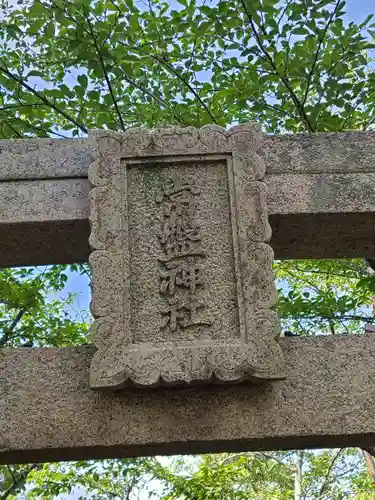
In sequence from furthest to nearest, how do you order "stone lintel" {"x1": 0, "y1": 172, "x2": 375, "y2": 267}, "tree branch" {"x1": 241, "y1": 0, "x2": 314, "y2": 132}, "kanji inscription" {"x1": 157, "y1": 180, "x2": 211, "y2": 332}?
"tree branch" {"x1": 241, "y1": 0, "x2": 314, "y2": 132} → "stone lintel" {"x1": 0, "y1": 172, "x2": 375, "y2": 267} → "kanji inscription" {"x1": 157, "y1": 180, "x2": 211, "y2": 332}

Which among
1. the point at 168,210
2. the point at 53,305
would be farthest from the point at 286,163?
the point at 53,305

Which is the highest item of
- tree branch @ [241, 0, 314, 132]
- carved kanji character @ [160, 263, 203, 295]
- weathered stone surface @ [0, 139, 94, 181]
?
tree branch @ [241, 0, 314, 132]

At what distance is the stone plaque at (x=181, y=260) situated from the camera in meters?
2.18

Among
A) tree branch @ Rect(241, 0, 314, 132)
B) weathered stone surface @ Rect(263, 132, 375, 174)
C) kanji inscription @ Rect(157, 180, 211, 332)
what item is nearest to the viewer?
kanji inscription @ Rect(157, 180, 211, 332)

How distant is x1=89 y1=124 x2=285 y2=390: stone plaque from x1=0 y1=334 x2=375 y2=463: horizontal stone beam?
13cm

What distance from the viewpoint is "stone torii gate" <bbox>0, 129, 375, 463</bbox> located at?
2.21 meters

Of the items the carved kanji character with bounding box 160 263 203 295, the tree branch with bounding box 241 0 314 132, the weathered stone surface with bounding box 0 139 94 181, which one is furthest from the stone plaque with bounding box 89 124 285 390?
the tree branch with bounding box 241 0 314 132

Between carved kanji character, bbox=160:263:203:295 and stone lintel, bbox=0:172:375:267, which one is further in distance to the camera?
stone lintel, bbox=0:172:375:267

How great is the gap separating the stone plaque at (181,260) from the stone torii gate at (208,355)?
11 mm

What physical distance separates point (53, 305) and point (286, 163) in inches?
172

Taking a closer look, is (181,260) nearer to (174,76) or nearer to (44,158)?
(44,158)

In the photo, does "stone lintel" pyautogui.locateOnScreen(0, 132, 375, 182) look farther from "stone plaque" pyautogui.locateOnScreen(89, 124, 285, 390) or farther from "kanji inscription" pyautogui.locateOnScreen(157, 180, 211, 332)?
"kanji inscription" pyautogui.locateOnScreen(157, 180, 211, 332)

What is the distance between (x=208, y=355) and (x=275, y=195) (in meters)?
0.77

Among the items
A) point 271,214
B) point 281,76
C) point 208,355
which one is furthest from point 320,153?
point 281,76
